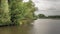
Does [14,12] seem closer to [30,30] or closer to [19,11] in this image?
[19,11]

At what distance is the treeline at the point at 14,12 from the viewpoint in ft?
2.37

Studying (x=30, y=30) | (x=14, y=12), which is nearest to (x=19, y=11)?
(x=14, y=12)

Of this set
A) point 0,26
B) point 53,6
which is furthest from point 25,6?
point 53,6

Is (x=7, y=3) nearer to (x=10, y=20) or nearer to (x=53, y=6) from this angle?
(x=10, y=20)

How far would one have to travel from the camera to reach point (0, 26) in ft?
2.39

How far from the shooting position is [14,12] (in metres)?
0.76

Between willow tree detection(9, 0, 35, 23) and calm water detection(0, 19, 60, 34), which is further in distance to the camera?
willow tree detection(9, 0, 35, 23)

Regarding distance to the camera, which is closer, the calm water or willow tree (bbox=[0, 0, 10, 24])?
the calm water

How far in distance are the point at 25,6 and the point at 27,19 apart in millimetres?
59

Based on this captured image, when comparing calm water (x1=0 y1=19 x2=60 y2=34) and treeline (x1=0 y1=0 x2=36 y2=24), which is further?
treeline (x1=0 y1=0 x2=36 y2=24)

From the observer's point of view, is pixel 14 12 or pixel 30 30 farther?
pixel 14 12

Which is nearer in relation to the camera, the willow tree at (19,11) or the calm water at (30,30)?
the calm water at (30,30)

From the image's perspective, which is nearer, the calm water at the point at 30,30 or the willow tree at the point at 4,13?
the calm water at the point at 30,30

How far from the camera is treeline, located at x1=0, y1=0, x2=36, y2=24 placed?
0.72m
